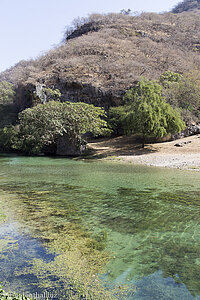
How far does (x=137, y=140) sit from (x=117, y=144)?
2825 mm

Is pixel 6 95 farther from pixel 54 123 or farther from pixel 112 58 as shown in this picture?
pixel 54 123

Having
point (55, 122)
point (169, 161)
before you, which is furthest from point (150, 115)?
point (55, 122)

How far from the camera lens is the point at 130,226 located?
20.8ft

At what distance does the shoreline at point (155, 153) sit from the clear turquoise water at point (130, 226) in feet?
22.8

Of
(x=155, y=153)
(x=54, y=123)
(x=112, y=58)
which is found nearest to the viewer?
(x=155, y=153)

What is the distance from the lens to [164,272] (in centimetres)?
410

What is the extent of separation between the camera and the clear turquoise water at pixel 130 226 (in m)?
3.91

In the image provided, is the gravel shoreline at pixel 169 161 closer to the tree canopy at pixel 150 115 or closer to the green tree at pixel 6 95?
the tree canopy at pixel 150 115

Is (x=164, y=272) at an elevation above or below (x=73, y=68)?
below

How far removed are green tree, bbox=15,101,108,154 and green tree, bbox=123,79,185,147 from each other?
4228 mm

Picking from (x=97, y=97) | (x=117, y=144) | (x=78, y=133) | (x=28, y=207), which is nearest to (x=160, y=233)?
(x=28, y=207)

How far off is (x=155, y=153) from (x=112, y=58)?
29.1 m

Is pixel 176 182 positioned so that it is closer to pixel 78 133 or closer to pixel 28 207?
pixel 28 207

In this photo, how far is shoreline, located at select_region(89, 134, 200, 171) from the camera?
19.3m
